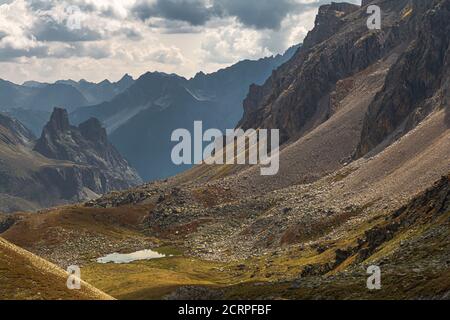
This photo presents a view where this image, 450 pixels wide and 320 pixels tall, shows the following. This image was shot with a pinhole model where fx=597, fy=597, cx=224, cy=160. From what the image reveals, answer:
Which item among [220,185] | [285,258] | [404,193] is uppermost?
[220,185]

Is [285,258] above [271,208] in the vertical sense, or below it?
below

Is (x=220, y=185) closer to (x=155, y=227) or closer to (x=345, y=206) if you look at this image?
(x=155, y=227)

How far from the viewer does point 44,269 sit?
63.2 meters

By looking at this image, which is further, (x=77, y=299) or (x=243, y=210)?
(x=243, y=210)

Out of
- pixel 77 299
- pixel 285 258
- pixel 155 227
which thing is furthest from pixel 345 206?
pixel 77 299

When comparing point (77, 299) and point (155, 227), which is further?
point (155, 227)
